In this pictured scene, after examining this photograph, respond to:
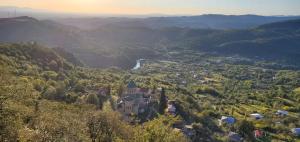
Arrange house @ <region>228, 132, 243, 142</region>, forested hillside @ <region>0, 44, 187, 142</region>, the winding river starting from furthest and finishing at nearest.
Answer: the winding river
house @ <region>228, 132, 243, 142</region>
forested hillside @ <region>0, 44, 187, 142</region>

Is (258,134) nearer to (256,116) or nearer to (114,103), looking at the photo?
(256,116)

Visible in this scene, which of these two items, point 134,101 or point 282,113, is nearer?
point 134,101

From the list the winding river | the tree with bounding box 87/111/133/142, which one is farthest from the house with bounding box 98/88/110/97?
the winding river

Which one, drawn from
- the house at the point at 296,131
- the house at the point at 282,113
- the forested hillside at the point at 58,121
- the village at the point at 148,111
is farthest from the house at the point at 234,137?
the house at the point at 282,113

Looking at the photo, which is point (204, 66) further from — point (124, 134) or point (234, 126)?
point (124, 134)

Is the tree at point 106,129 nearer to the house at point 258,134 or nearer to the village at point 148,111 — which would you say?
the village at point 148,111

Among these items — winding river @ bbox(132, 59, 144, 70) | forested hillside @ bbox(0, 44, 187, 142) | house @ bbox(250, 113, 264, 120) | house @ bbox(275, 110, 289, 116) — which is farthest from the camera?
winding river @ bbox(132, 59, 144, 70)

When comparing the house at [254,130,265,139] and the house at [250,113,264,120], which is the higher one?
the house at [254,130,265,139]

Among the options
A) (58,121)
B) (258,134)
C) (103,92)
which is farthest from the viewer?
(103,92)

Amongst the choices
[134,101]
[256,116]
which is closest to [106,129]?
[134,101]

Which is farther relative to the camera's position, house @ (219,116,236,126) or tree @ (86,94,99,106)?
house @ (219,116,236,126)

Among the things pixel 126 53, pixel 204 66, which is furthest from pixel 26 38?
pixel 204 66

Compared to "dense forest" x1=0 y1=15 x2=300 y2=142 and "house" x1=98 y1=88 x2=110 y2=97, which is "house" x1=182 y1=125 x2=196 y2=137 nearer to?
"dense forest" x1=0 y1=15 x2=300 y2=142
